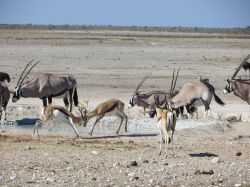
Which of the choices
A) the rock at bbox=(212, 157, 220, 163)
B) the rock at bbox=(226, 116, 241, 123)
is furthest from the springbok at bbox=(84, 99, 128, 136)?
the rock at bbox=(212, 157, 220, 163)

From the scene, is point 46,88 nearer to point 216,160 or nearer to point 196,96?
point 196,96

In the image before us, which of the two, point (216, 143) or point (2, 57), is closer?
point (216, 143)

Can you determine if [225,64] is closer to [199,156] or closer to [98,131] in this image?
[98,131]

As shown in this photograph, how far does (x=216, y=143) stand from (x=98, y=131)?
296cm

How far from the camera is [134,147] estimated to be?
13320mm

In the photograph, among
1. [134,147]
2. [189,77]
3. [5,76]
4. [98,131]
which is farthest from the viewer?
[189,77]

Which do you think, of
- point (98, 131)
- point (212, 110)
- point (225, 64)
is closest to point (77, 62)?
point (225, 64)

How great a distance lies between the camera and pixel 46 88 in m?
18.2

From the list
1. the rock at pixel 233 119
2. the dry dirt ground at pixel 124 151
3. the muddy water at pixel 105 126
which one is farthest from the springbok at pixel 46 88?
the rock at pixel 233 119

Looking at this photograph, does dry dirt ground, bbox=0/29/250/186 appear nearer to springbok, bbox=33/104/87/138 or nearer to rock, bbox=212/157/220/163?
rock, bbox=212/157/220/163

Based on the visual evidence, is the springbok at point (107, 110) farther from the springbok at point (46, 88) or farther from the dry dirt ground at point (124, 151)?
the springbok at point (46, 88)

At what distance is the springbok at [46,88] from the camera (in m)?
18.1

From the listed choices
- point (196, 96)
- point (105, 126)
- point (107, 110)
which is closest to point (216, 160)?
point (107, 110)

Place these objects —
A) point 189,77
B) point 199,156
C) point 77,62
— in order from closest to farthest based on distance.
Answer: point 199,156 → point 189,77 → point 77,62
